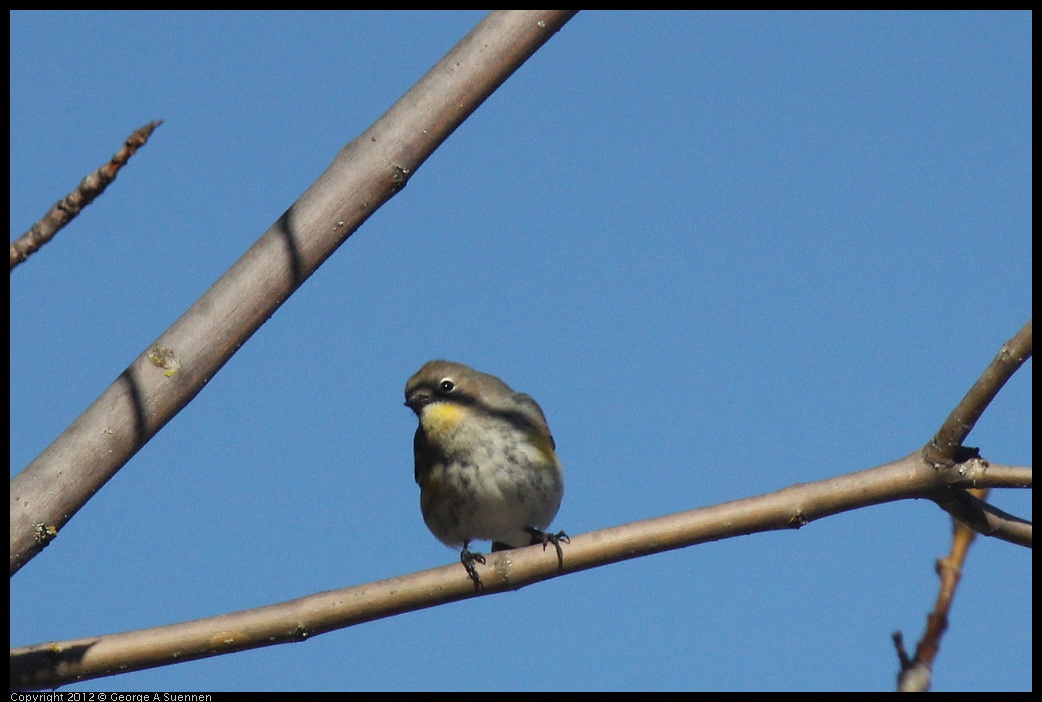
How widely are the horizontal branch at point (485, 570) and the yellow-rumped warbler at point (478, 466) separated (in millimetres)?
3107

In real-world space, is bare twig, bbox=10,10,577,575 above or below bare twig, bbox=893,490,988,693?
above

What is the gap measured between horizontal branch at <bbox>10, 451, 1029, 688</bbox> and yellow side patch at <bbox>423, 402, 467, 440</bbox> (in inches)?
133

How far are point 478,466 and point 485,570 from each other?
319 cm

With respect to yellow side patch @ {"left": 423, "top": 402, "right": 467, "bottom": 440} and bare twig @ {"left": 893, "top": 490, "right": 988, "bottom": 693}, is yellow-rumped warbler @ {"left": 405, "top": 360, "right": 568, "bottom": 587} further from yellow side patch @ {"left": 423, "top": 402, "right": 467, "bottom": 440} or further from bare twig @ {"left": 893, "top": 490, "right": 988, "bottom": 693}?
bare twig @ {"left": 893, "top": 490, "right": 988, "bottom": 693}

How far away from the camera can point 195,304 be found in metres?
4.46

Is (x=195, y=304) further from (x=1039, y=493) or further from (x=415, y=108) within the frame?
(x=1039, y=493)

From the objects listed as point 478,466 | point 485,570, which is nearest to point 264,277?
point 485,570

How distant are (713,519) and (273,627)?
1875mm

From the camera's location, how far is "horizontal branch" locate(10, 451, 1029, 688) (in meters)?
4.48

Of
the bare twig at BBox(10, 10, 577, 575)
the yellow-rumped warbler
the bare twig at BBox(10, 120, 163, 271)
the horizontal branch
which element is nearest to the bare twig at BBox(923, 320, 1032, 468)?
the horizontal branch

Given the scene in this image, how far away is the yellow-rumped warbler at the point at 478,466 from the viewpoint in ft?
27.8

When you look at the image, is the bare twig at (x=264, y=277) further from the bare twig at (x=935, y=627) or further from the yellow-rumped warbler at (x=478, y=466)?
the yellow-rumped warbler at (x=478, y=466)

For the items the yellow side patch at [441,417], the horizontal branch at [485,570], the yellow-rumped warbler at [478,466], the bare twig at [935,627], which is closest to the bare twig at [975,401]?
the horizontal branch at [485,570]

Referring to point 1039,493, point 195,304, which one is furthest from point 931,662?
point 195,304
